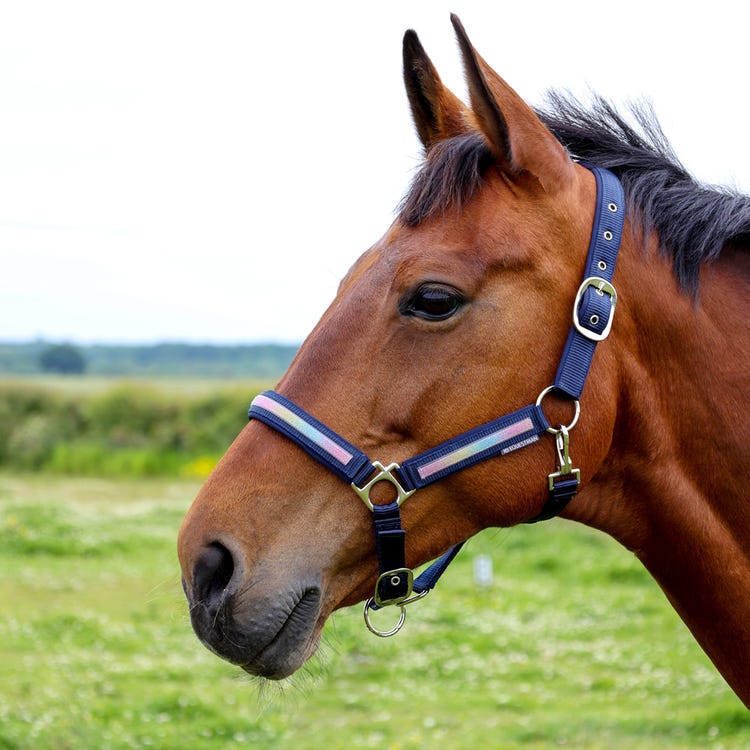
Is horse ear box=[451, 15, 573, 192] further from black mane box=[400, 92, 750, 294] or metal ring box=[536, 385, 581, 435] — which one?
metal ring box=[536, 385, 581, 435]

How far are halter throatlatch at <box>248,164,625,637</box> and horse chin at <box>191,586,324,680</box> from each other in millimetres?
228

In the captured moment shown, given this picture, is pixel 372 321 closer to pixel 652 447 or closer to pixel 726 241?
pixel 652 447

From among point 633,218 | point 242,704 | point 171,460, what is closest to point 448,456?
point 633,218

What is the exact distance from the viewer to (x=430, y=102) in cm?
264

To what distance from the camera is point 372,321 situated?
2.35 m

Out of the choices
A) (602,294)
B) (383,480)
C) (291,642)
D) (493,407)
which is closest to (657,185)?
(602,294)

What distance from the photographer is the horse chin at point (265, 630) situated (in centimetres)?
218

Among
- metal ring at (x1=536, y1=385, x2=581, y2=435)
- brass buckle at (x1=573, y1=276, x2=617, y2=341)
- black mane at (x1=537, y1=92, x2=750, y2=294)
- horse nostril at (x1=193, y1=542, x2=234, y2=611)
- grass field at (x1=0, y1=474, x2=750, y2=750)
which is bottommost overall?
grass field at (x1=0, y1=474, x2=750, y2=750)

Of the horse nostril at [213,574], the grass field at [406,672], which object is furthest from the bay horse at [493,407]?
the grass field at [406,672]

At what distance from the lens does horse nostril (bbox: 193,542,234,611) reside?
2.21 meters

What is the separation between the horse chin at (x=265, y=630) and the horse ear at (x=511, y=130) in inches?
49.5

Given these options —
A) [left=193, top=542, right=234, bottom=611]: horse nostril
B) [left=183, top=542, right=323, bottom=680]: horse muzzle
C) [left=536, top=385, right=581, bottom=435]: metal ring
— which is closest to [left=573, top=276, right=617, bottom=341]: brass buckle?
[left=536, top=385, right=581, bottom=435]: metal ring

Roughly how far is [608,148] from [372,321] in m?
1.00

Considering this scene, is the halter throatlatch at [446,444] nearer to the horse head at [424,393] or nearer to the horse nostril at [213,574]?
the horse head at [424,393]
